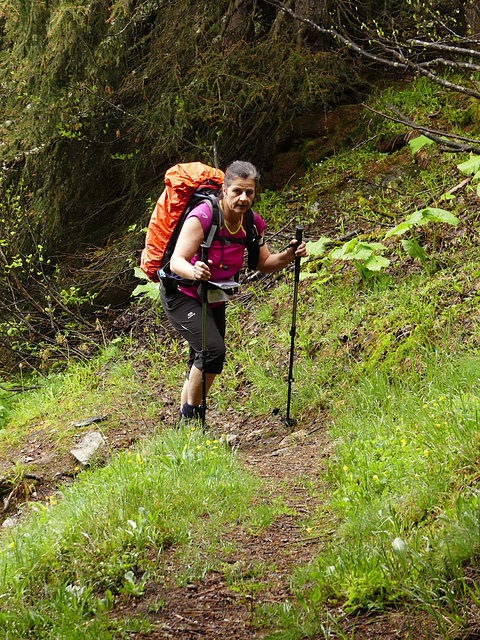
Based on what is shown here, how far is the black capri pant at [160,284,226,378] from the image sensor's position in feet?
17.0

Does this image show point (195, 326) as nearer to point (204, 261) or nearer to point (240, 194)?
point (204, 261)

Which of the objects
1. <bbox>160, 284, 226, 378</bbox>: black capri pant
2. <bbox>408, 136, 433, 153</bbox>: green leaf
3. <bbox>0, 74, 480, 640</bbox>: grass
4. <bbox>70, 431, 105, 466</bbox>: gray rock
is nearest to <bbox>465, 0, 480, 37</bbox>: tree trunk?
<bbox>408, 136, 433, 153</bbox>: green leaf

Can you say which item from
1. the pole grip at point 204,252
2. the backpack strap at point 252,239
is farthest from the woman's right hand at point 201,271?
the backpack strap at point 252,239

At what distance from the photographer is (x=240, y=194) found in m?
4.88

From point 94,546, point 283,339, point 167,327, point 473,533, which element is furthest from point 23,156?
point 473,533

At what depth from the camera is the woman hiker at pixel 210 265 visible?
4.88m

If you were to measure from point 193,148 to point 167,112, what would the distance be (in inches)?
37.0

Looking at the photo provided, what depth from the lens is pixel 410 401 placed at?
4520mm

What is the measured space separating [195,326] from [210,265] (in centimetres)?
57

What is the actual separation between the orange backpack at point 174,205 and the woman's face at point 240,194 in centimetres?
17

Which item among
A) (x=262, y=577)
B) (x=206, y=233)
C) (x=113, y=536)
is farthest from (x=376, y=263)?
(x=113, y=536)

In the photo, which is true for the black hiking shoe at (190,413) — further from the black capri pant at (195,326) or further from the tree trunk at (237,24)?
the tree trunk at (237,24)

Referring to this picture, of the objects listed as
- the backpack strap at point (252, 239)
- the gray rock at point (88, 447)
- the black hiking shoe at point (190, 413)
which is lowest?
the gray rock at point (88, 447)

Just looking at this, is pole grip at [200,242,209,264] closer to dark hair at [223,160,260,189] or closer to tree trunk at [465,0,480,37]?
dark hair at [223,160,260,189]
